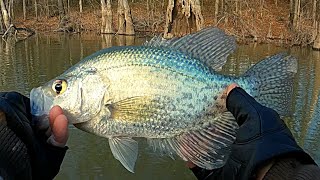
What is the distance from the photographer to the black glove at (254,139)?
2.31 metres

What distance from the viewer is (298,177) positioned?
210 centimetres

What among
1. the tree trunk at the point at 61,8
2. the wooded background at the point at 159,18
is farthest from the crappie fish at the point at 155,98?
the tree trunk at the point at 61,8

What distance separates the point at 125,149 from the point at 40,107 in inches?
24.4

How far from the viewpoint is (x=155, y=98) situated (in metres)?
2.67

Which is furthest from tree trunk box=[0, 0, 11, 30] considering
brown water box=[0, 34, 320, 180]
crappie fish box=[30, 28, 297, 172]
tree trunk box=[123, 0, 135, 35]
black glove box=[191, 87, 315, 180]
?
black glove box=[191, 87, 315, 180]

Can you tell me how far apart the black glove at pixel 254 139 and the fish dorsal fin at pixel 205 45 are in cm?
31

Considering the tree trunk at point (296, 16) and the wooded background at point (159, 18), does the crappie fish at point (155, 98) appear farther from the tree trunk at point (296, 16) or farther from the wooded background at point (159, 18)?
the tree trunk at point (296, 16)

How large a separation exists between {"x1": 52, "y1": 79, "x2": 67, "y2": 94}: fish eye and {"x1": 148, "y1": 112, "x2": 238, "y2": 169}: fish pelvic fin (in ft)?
2.25

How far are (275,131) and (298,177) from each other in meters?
0.42

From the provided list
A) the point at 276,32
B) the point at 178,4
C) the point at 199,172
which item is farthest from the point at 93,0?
the point at 199,172

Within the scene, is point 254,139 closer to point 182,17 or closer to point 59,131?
point 59,131

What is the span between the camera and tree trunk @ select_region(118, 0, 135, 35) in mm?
33750

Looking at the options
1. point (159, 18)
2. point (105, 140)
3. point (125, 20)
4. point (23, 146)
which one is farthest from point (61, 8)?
point (23, 146)

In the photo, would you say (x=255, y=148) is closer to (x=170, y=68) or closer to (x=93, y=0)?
(x=170, y=68)
